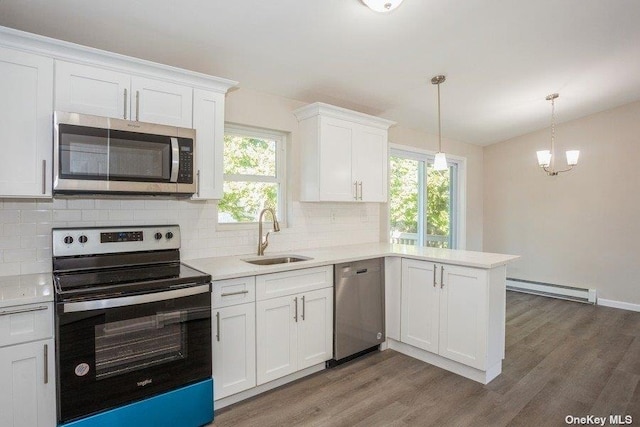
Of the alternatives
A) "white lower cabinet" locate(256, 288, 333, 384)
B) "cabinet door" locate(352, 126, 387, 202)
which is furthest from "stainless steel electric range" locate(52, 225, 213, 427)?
"cabinet door" locate(352, 126, 387, 202)

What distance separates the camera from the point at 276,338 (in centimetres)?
247

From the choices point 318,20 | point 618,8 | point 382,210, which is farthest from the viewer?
point 382,210

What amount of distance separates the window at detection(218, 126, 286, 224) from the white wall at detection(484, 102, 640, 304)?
399 centimetres

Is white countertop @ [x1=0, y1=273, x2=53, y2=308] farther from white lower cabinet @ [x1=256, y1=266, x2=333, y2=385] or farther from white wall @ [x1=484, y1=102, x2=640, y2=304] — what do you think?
white wall @ [x1=484, y1=102, x2=640, y2=304]

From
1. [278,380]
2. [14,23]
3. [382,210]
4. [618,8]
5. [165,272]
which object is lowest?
[278,380]

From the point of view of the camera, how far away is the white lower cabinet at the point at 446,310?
2607 millimetres

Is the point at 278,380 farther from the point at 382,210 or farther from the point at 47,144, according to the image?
the point at 382,210

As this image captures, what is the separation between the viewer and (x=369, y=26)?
2.42 m

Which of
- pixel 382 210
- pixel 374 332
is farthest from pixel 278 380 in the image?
pixel 382 210

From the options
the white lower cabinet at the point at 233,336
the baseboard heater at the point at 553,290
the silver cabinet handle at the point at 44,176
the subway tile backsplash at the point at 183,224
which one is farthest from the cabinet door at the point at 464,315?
the baseboard heater at the point at 553,290

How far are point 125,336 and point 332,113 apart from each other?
7.71 feet

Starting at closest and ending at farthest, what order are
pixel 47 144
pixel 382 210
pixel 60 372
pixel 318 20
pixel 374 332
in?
pixel 60 372 < pixel 47 144 < pixel 318 20 < pixel 374 332 < pixel 382 210

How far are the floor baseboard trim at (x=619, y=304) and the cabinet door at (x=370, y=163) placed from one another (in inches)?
137

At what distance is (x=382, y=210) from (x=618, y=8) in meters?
2.62
